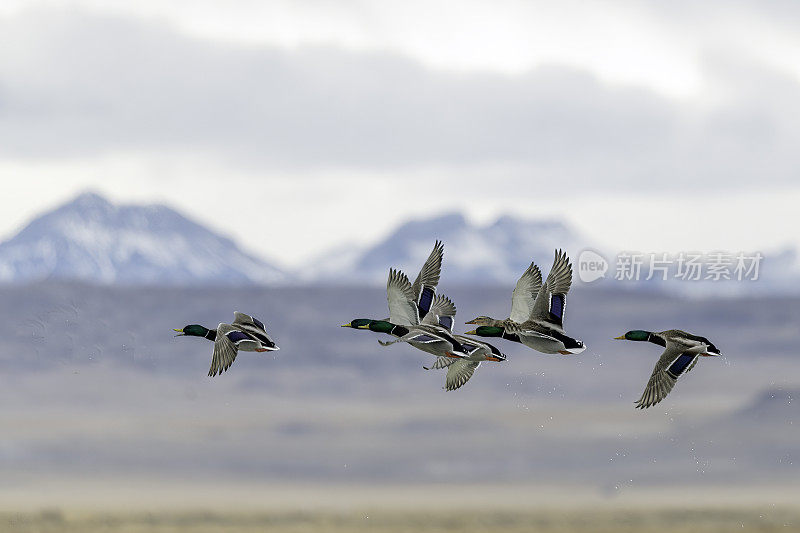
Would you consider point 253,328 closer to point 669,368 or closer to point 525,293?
point 525,293

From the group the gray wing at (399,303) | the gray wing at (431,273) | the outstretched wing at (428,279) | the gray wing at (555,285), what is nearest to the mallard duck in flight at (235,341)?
the gray wing at (399,303)

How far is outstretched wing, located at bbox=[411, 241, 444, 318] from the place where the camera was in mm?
34625

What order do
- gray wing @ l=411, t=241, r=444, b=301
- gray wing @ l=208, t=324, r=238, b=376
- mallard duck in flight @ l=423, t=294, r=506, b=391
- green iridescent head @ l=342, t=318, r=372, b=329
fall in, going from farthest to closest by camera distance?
1. gray wing @ l=411, t=241, r=444, b=301
2. mallard duck in flight @ l=423, t=294, r=506, b=391
3. green iridescent head @ l=342, t=318, r=372, b=329
4. gray wing @ l=208, t=324, r=238, b=376

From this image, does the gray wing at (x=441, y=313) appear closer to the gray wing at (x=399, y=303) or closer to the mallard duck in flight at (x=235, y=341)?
the gray wing at (x=399, y=303)

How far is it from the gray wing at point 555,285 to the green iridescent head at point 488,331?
1.27 m

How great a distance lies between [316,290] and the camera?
133750 millimetres

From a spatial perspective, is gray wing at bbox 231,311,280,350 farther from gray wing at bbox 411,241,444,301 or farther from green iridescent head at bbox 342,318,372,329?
gray wing at bbox 411,241,444,301

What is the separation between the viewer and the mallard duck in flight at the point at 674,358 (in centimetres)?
3116

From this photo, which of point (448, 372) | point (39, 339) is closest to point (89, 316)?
point (39, 339)

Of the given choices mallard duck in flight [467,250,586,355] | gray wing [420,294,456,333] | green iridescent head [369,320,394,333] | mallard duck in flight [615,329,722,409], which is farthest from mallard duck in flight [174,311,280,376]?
mallard duck in flight [615,329,722,409]

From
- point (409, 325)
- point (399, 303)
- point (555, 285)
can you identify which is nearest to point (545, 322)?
point (555, 285)

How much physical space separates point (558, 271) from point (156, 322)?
229ft

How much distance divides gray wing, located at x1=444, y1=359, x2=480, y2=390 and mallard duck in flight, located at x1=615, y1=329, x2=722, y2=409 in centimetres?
552

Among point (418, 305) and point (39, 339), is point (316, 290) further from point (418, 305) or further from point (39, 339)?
point (418, 305)
